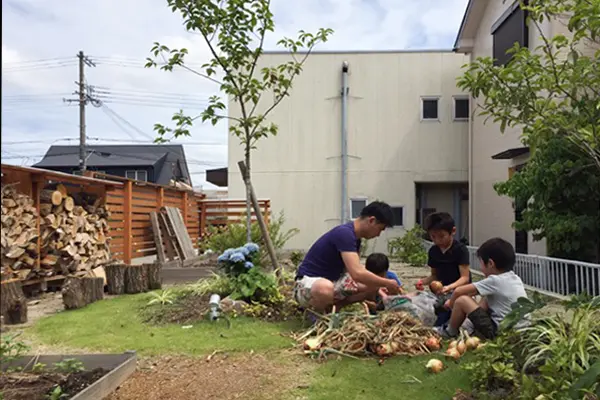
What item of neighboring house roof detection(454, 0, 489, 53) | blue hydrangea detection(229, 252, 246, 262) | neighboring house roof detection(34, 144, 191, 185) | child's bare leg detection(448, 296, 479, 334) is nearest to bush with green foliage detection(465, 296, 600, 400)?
child's bare leg detection(448, 296, 479, 334)

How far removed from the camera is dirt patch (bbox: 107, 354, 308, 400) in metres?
2.87

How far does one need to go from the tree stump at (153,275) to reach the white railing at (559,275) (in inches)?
207

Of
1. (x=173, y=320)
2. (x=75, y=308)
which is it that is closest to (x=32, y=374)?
(x=173, y=320)

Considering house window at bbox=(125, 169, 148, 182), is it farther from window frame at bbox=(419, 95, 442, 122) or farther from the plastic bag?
the plastic bag

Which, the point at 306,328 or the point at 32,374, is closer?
the point at 32,374

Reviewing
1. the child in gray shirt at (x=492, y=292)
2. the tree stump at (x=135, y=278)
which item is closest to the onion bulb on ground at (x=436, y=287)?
the child in gray shirt at (x=492, y=292)

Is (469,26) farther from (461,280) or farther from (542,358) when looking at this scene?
(542,358)

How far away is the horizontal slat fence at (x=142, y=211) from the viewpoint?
29.9ft

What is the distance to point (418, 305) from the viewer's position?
162 inches

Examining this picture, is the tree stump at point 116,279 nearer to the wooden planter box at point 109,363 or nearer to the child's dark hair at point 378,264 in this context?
the wooden planter box at point 109,363

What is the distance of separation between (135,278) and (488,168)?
8282mm

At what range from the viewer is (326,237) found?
4.26 metres

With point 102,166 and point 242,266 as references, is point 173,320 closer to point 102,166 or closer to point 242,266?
point 242,266

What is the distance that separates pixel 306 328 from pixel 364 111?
395 inches
